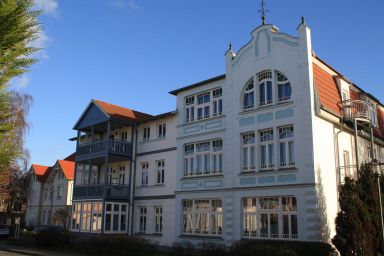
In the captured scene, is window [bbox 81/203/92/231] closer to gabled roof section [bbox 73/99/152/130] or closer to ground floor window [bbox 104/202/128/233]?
ground floor window [bbox 104/202/128/233]

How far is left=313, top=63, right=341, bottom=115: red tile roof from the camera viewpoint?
21.2 meters

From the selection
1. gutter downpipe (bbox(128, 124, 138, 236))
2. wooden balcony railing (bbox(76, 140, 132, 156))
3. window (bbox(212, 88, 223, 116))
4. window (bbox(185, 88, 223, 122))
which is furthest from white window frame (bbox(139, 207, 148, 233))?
window (bbox(212, 88, 223, 116))

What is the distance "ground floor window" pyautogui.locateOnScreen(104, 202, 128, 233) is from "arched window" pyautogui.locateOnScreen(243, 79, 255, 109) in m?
12.1

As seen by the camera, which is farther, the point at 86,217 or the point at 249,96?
the point at 86,217

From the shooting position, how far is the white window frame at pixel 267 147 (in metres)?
21.4

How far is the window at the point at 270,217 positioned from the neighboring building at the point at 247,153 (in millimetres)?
50

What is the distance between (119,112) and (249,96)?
40.8 ft

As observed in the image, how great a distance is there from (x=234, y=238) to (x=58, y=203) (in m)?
35.1

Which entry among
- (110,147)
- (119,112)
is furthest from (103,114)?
(110,147)

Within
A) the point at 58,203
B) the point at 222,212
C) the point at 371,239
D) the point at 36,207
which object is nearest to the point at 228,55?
the point at 222,212

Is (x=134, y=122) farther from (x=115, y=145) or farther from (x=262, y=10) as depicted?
(x=262, y=10)

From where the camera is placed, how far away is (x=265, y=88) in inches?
883

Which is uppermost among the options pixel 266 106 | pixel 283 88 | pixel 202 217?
pixel 283 88

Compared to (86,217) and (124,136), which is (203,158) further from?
(86,217)
